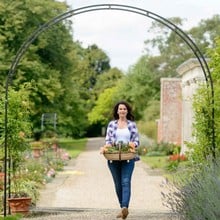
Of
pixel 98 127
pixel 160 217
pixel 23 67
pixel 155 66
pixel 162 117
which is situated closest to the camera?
pixel 160 217

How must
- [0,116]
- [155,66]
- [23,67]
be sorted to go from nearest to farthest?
[0,116] → [23,67] → [155,66]

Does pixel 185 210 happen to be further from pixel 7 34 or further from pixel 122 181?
pixel 7 34

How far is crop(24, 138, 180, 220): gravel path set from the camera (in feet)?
39.0

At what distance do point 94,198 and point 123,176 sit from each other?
22.1 ft

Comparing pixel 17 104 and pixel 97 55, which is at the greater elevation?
pixel 97 55

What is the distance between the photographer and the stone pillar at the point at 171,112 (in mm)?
42594

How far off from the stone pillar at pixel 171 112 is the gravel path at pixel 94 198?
1578 cm

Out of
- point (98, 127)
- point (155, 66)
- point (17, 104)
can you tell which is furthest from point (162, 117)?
point (98, 127)

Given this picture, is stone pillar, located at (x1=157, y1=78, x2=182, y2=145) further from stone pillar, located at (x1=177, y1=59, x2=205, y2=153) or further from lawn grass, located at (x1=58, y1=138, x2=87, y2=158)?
stone pillar, located at (x1=177, y1=59, x2=205, y2=153)

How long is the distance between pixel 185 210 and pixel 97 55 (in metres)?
89.8

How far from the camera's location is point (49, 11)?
4153 cm

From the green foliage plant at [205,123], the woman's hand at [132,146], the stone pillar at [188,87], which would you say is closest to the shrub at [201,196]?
the woman's hand at [132,146]

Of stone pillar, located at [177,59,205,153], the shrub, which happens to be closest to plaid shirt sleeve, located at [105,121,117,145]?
the shrub

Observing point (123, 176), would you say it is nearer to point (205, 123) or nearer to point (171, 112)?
point (205, 123)
